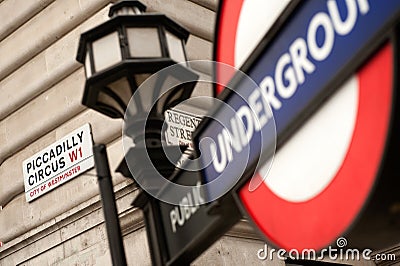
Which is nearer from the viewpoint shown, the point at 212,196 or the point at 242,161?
the point at 242,161

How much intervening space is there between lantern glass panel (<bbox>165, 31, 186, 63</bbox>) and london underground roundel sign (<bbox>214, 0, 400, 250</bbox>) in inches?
37.6

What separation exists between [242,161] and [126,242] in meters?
4.44

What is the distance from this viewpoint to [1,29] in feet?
28.7

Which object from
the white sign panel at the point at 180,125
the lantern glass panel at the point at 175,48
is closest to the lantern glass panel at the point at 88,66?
the lantern glass panel at the point at 175,48

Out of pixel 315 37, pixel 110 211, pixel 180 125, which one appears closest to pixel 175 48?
pixel 110 211

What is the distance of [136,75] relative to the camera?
2.94 metres

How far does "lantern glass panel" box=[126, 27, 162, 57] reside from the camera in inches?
117

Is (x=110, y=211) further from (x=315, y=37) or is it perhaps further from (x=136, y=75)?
(x=315, y=37)

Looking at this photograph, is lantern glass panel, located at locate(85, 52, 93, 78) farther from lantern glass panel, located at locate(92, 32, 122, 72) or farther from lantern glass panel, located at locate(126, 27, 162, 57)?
lantern glass panel, located at locate(126, 27, 162, 57)

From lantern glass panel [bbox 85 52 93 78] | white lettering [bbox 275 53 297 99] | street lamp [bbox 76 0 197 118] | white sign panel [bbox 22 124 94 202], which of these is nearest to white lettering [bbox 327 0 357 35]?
white lettering [bbox 275 53 297 99]

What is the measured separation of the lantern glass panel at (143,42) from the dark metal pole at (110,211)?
0.53 m

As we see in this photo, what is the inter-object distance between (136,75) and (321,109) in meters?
1.30

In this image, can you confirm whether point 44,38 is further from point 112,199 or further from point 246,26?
point 246,26

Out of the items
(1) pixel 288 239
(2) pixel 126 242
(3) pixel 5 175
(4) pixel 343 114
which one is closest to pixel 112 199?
(1) pixel 288 239
